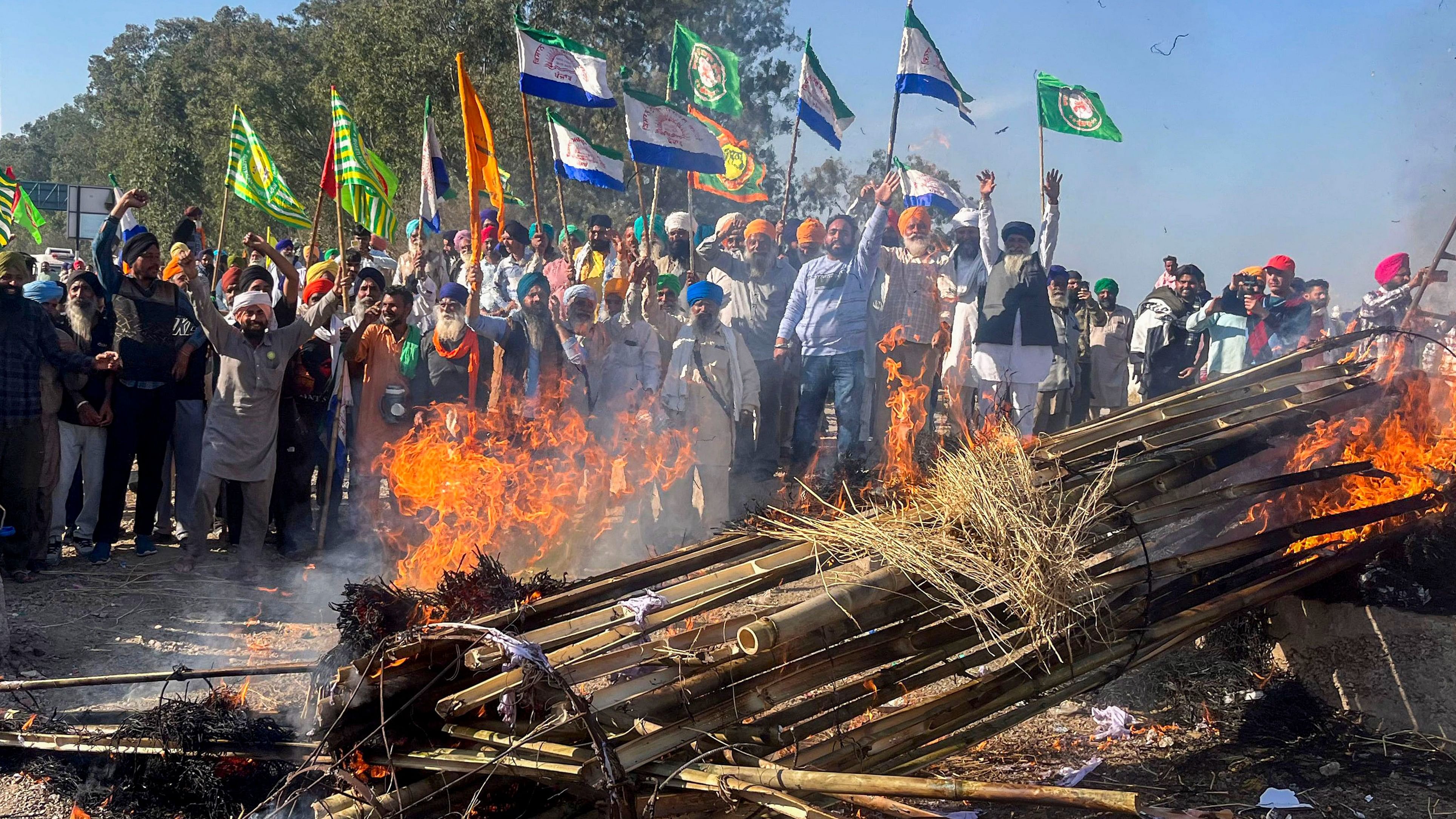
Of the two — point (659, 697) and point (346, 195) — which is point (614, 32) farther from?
point (659, 697)

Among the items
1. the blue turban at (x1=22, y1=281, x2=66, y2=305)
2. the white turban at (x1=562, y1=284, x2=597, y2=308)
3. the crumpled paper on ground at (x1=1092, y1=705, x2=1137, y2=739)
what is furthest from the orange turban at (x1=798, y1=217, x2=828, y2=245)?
the blue turban at (x1=22, y1=281, x2=66, y2=305)

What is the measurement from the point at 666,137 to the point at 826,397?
3552 millimetres

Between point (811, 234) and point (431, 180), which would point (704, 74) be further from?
point (431, 180)

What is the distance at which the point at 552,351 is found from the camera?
9141 mm

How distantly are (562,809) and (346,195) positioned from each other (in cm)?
854

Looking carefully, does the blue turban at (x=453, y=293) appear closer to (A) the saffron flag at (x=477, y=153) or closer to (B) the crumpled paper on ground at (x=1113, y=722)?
(A) the saffron flag at (x=477, y=153)

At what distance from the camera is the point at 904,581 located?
3658mm

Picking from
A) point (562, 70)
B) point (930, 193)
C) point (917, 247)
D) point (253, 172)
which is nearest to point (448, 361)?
point (562, 70)

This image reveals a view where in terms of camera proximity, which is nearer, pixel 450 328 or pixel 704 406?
pixel 450 328

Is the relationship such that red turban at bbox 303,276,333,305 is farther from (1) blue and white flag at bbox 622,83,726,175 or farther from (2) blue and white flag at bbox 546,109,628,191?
(1) blue and white flag at bbox 622,83,726,175

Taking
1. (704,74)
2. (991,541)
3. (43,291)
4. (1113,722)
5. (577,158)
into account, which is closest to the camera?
(991,541)

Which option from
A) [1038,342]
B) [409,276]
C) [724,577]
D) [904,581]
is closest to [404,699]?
[724,577]

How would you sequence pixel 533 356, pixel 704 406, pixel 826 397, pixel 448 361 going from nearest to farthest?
pixel 448 361 → pixel 704 406 → pixel 533 356 → pixel 826 397

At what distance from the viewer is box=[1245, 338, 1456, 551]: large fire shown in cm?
562
